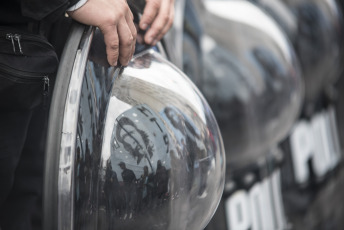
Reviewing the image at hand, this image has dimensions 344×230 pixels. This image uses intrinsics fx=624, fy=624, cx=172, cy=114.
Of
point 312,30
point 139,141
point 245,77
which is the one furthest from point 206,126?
point 312,30

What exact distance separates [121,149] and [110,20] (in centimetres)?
18

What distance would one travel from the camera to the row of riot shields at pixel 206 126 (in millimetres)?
854

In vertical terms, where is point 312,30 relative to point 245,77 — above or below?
above

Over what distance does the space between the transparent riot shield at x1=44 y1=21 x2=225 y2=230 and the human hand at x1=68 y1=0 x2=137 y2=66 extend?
0.02 meters

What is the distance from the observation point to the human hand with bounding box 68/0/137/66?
2.91 feet

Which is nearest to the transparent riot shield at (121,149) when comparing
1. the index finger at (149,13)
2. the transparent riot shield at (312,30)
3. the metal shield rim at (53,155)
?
the metal shield rim at (53,155)

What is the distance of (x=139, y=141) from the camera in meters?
0.88

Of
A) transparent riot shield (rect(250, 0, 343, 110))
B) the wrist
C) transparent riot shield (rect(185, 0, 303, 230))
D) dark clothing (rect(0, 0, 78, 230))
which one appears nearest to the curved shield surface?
transparent riot shield (rect(185, 0, 303, 230))

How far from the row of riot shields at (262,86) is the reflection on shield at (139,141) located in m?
0.62

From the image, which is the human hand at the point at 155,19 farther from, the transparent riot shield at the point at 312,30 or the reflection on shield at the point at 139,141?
the transparent riot shield at the point at 312,30

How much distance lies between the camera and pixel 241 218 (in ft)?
6.28

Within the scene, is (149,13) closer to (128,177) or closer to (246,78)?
(128,177)

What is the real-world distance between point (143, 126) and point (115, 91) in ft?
0.23

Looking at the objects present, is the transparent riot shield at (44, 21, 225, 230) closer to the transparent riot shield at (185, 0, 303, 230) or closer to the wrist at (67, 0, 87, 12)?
the wrist at (67, 0, 87, 12)
